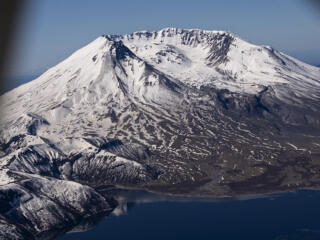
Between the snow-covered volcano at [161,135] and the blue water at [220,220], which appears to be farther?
the snow-covered volcano at [161,135]

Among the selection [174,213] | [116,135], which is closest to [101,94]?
[116,135]

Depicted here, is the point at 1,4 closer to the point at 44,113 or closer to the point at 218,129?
the point at 218,129

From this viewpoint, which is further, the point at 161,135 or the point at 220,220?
the point at 161,135

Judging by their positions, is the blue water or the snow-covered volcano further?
the snow-covered volcano

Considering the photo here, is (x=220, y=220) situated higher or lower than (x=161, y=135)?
lower
